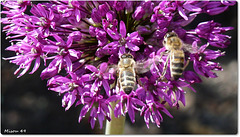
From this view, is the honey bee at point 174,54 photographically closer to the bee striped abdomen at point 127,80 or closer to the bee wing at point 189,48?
the bee wing at point 189,48

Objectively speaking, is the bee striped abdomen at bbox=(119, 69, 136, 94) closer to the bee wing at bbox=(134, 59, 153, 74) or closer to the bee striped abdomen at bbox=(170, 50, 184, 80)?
the bee wing at bbox=(134, 59, 153, 74)

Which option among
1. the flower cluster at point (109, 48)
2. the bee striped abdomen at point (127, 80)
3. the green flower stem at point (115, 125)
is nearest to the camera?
the bee striped abdomen at point (127, 80)

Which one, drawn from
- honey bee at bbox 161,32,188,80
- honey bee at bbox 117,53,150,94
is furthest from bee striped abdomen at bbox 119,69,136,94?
honey bee at bbox 161,32,188,80

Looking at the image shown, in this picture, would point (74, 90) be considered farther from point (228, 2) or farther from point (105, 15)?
point (228, 2)

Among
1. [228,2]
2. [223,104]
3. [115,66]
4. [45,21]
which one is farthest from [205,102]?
[45,21]

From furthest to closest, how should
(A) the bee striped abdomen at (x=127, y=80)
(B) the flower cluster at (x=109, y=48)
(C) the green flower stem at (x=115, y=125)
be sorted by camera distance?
(C) the green flower stem at (x=115, y=125) < (B) the flower cluster at (x=109, y=48) < (A) the bee striped abdomen at (x=127, y=80)

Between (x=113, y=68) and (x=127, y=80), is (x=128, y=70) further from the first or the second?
(x=113, y=68)

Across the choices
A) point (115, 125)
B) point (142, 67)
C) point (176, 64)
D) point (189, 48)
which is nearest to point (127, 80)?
point (142, 67)

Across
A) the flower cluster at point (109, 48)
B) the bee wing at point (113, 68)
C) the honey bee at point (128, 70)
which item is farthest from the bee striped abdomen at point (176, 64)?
the bee wing at point (113, 68)
